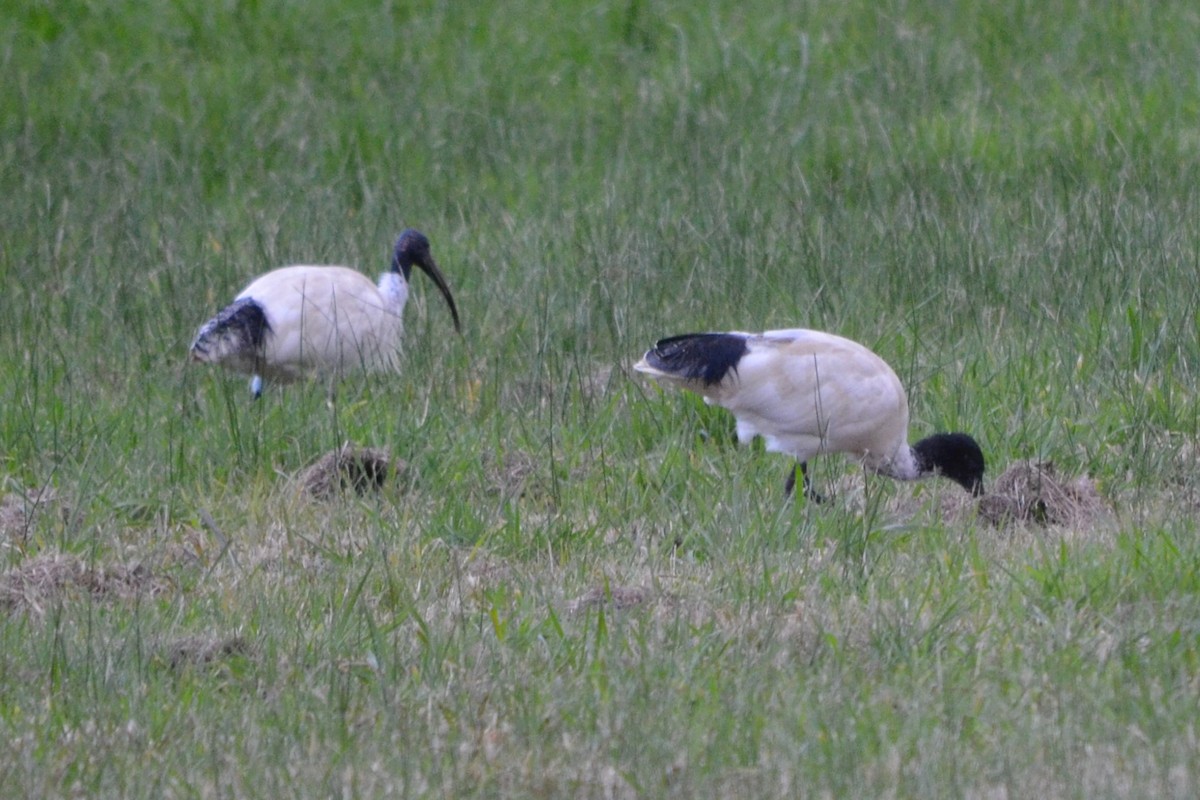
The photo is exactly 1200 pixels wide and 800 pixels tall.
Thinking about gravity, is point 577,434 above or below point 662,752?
below

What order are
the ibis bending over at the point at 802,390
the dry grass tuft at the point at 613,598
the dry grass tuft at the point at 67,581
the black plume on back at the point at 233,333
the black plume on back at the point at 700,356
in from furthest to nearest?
the black plume on back at the point at 233,333, the black plume on back at the point at 700,356, the ibis bending over at the point at 802,390, the dry grass tuft at the point at 67,581, the dry grass tuft at the point at 613,598

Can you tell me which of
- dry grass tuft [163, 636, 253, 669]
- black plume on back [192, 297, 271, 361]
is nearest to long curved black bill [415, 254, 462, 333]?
black plume on back [192, 297, 271, 361]

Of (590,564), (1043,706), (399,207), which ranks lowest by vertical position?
(399,207)

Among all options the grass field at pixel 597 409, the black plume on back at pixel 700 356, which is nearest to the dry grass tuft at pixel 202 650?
the grass field at pixel 597 409

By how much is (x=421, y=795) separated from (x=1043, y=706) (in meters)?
1.34

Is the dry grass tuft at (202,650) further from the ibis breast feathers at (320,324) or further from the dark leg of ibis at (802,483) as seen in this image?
the ibis breast feathers at (320,324)

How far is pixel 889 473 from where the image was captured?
634 cm

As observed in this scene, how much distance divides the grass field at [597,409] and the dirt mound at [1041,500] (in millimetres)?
107

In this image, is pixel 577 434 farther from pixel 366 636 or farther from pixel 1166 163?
pixel 1166 163

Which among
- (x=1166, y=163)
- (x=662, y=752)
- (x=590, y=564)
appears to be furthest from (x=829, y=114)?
(x=662, y=752)

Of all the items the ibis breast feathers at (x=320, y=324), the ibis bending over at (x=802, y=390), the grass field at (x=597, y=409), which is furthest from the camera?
the ibis breast feathers at (x=320, y=324)

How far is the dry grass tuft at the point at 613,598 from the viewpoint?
4.76 metres

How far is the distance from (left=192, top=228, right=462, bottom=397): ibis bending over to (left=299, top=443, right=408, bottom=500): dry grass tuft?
51.7 inches

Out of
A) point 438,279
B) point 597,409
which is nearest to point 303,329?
point 438,279
